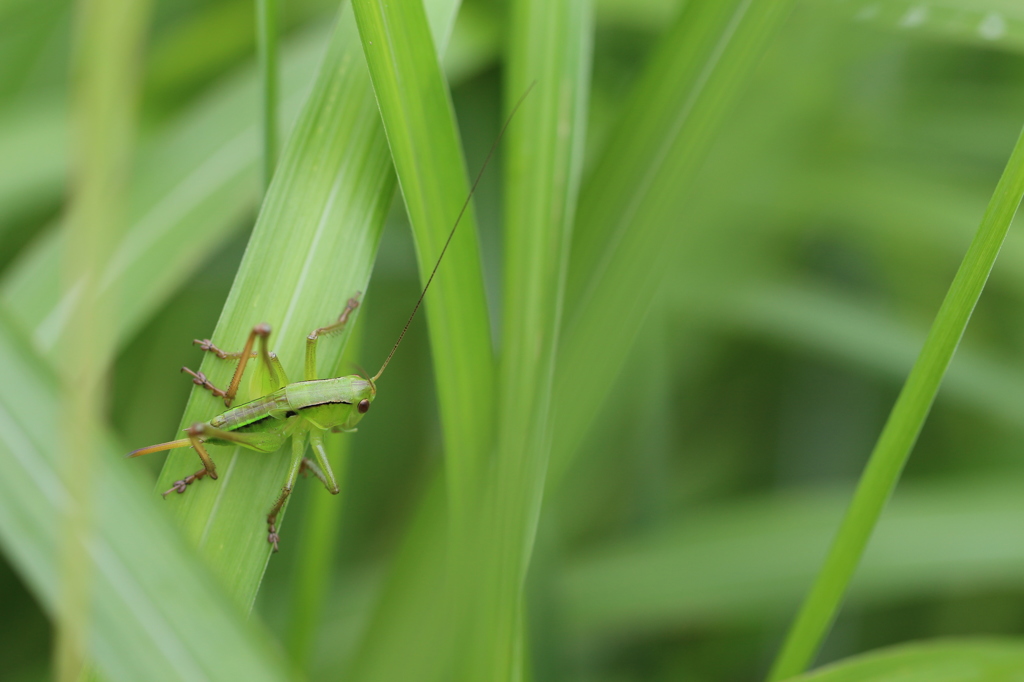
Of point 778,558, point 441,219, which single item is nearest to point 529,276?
point 441,219

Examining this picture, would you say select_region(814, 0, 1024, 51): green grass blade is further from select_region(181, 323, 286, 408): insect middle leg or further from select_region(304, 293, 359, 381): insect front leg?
select_region(181, 323, 286, 408): insect middle leg

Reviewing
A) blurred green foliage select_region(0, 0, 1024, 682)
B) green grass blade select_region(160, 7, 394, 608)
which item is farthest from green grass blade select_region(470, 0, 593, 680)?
blurred green foliage select_region(0, 0, 1024, 682)

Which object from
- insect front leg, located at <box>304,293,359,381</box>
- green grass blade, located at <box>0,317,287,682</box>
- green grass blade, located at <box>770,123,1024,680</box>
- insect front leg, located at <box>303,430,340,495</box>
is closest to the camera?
green grass blade, located at <box>0,317,287,682</box>

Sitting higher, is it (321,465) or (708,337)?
(321,465)

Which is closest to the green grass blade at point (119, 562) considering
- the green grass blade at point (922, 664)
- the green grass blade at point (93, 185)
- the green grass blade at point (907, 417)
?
the green grass blade at point (93, 185)

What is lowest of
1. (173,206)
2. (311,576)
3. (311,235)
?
(311,576)

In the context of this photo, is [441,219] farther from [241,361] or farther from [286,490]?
[286,490]

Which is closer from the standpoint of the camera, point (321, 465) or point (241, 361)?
point (241, 361)

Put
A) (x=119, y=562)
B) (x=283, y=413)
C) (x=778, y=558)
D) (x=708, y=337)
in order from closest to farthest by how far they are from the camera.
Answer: (x=119, y=562)
(x=283, y=413)
(x=778, y=558)
(x=708, y=337)
